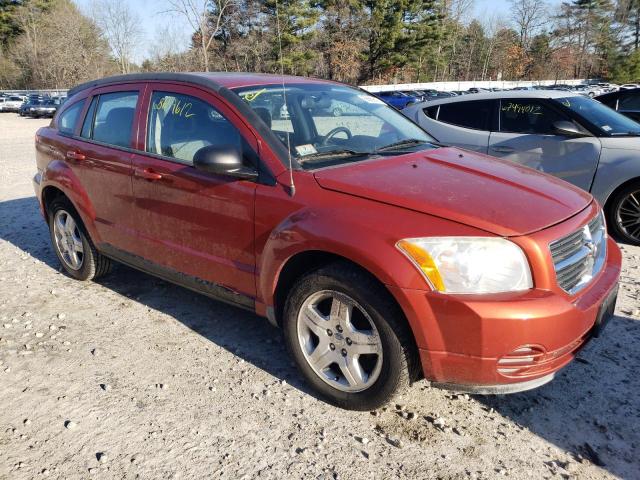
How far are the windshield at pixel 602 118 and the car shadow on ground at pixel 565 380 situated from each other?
2809 millimetres

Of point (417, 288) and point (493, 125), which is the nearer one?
point (417, 288)

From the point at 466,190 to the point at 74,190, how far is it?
125 inches

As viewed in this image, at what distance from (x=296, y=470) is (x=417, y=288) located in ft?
3.29

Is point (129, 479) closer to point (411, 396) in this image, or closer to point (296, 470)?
point (296, 470)

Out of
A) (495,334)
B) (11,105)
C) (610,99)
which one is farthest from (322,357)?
(11,105)

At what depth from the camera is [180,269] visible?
3.45 m

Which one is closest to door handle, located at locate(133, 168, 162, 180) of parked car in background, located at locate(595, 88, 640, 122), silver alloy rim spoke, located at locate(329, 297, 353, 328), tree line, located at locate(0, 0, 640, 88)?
silver alloy rim spoke, located at locate(329, 297, 353, 328)

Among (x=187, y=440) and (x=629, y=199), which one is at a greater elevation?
(x=629, y=199)

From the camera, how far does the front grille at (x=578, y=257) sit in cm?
233

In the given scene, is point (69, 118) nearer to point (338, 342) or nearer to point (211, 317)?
point (211, 317)

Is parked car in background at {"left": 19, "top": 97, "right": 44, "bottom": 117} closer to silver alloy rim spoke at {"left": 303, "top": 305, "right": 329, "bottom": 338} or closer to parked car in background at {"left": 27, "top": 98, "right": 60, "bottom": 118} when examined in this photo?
parked car in background at {"left": 27, "top": 98, "right": 60, "bottom": 118}

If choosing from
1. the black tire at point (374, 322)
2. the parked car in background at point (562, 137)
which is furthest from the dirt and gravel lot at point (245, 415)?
the parked car in background at point (562, 137)

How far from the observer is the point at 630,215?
5.30m

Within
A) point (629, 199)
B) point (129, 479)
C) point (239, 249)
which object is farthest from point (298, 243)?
point (629, 199)
